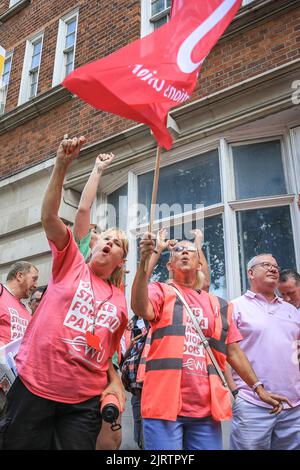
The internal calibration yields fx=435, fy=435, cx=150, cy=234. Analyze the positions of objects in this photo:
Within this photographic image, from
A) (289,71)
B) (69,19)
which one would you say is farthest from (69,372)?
(69,19)

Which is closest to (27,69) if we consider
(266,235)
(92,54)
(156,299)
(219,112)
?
(92,54)

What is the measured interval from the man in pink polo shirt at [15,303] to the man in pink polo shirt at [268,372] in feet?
6.15

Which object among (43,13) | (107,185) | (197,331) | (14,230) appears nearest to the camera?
(197,331)

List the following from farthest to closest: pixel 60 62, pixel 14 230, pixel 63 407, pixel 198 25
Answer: pixel 60 62, pixel 14 230, pixel 198 25, pixel 63 407

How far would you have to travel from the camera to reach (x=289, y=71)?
212 inches

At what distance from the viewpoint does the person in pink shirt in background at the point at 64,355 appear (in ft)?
7.33

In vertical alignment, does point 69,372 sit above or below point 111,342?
below

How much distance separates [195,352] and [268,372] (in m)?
0.90

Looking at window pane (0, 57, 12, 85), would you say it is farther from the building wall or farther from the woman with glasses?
the woman with glasses

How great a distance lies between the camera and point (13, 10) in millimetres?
10242

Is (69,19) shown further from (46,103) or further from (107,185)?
(107,185)

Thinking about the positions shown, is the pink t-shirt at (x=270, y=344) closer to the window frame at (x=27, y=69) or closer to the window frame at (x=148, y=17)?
the window frame at (x=148, y=17)

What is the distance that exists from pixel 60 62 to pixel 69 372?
7775 mm

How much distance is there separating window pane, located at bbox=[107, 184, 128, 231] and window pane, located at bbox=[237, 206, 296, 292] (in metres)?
1.97
